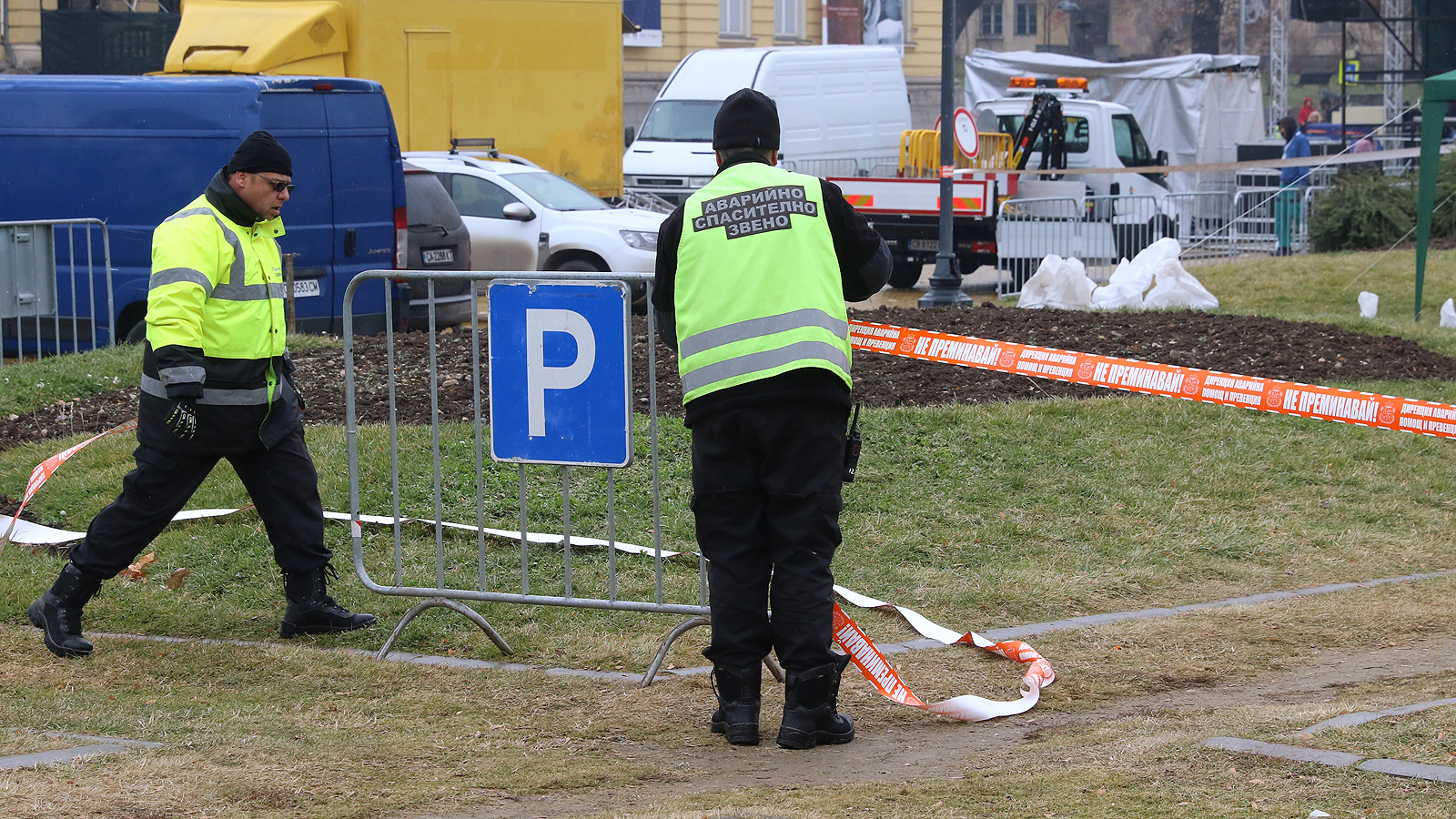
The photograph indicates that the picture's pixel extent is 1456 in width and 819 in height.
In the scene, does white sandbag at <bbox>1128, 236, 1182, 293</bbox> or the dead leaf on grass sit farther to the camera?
white sandbag at <bbox>1128, 236, 1182, 293</bbox>

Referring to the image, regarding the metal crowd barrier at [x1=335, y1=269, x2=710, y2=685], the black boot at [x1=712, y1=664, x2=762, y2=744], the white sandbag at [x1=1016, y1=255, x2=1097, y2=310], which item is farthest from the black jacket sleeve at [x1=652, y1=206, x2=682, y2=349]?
the white sandbag at [x1=1016, y1=255, x2=1097, y2=310]

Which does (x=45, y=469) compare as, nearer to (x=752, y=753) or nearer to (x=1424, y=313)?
(x=752, y=753)

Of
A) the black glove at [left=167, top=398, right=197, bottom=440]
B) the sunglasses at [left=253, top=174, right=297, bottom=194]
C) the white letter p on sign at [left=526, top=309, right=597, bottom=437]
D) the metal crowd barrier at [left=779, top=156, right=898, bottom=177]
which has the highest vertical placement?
the metal crowd barrier at [left=779, top=156, right=898, bottom=177]

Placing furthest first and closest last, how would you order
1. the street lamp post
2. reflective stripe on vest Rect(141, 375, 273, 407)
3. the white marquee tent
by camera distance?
1. the white marquee tent
2. the street lamp post
3. reflective stripe on vest Rect(141, 375, 273, 407)

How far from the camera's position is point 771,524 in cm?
462

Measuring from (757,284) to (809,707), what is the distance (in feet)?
4.03

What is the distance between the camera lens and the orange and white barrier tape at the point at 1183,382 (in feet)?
22.7

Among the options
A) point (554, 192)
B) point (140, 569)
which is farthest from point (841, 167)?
point (140, 569)

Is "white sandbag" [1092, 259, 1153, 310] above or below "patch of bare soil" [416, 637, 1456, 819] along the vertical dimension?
above

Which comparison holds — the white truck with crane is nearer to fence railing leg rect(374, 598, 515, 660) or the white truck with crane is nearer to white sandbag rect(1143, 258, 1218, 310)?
white sandbag rect(1143, 258, 1218, 310)

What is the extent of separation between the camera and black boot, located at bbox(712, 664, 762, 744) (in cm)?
459

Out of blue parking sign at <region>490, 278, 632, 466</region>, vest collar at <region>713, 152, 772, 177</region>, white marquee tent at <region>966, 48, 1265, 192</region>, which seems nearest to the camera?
vest collar at <region>713, 152, 772, 177</region>

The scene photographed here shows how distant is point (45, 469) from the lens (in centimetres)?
667

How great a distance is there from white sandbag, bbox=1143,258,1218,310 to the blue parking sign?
953 cm
